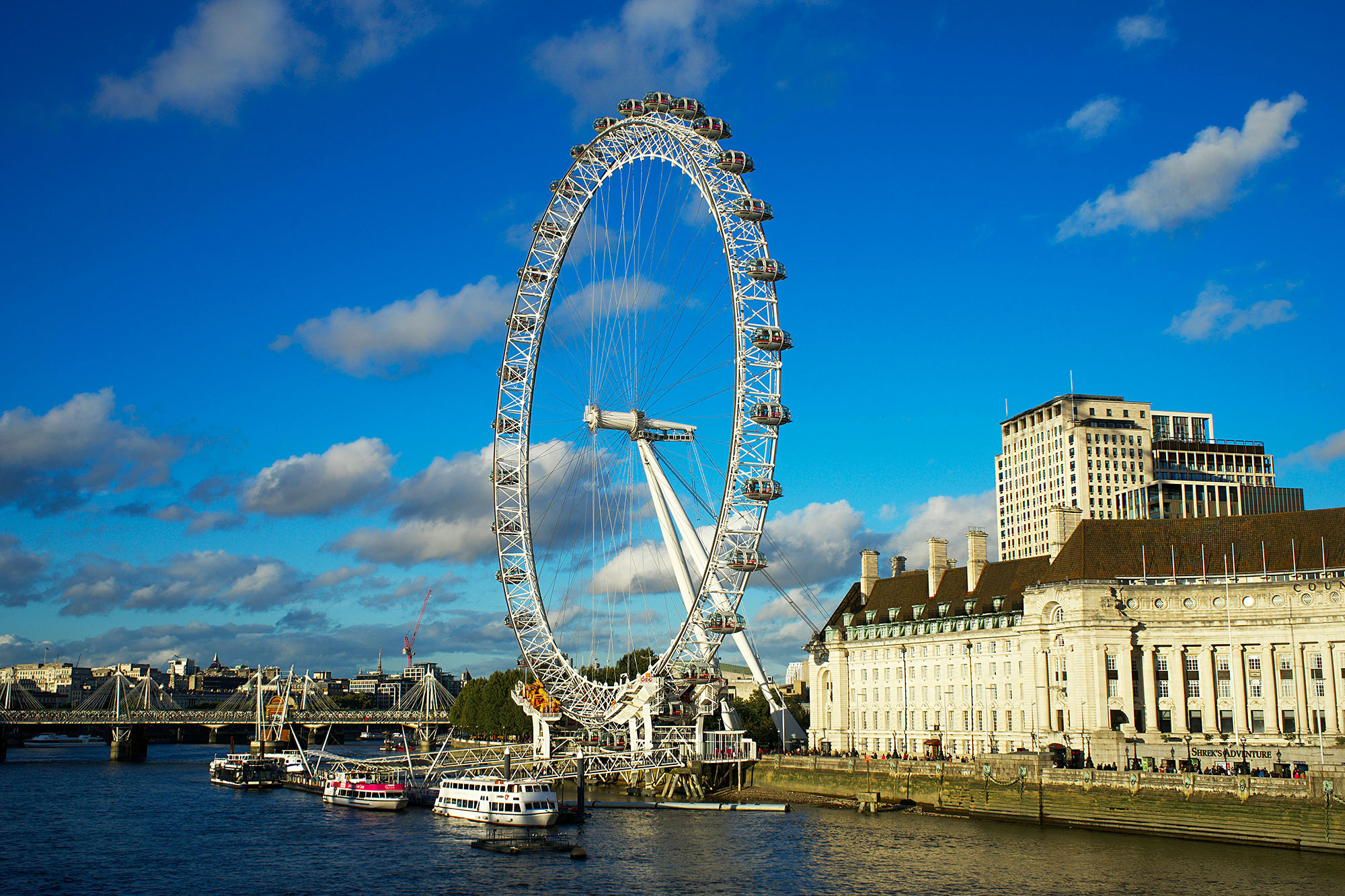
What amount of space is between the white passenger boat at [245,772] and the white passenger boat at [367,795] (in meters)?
21.0

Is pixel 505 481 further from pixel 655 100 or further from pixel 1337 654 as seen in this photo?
pixel 1337 654

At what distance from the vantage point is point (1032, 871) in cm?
5288

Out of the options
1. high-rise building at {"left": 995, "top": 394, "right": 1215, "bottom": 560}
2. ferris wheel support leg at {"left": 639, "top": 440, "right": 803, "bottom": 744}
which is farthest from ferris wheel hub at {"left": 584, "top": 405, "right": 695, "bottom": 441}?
high-rise building at {"left": 995, "top": 394, "right": 1215, "bottom": 560}

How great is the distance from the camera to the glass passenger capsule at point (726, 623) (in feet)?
270

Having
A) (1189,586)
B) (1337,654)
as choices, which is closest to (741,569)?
(1189,586)

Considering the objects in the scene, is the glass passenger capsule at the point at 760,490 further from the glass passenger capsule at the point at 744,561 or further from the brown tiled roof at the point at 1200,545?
the brown tiled roof at the point at 1200,545

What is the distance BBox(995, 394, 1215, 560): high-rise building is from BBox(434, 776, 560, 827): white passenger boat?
4695 inches

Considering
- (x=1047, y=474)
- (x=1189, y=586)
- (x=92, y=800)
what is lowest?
(x=92, y=800)

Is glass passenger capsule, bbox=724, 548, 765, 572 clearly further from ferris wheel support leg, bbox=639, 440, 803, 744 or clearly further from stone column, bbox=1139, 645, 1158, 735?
stone column, bbox=1139, 645, 1158, 735

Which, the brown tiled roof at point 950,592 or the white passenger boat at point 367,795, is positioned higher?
the brown tiled roof at point 950,592

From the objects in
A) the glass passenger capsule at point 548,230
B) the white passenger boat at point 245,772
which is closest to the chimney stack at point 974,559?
the glass passenger capsule at point 548,230

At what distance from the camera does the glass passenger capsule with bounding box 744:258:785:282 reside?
3169 inches

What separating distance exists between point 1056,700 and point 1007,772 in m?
12.1

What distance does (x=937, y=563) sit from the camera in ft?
334
